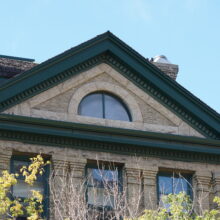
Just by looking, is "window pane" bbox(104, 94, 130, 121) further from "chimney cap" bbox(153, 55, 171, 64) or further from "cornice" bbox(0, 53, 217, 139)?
"chimney cap" bbox(153, 55, 171, 64)

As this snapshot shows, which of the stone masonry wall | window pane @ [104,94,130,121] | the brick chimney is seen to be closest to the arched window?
window pane @ [104,94,130,121]

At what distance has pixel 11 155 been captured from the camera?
84.3 ft

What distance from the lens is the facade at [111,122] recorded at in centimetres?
2609

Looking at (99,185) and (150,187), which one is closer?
(99,185)

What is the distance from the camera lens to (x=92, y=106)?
27.7 m

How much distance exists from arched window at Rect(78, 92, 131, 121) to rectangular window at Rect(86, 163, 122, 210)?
1.76 meters

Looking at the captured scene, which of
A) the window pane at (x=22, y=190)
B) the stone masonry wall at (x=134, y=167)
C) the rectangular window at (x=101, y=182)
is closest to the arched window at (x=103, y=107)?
the stone masonry wall at (x=134, y=167)

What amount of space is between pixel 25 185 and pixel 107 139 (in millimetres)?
2869

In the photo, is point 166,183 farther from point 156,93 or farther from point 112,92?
point 112,92

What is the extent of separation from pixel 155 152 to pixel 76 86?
3.18 meters

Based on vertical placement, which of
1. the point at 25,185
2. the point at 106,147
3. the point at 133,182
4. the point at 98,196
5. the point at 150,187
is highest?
the point at 106,147

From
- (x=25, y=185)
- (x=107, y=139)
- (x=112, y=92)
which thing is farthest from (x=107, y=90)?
(x=25, y=185)

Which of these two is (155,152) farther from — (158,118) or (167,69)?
(167,69)

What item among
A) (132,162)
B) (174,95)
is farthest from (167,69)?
(132,162)
